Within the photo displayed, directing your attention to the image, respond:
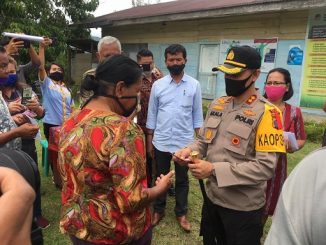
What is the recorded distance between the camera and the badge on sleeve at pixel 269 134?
7.00 feet

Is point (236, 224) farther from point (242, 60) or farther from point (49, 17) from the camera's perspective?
point (49, 17)

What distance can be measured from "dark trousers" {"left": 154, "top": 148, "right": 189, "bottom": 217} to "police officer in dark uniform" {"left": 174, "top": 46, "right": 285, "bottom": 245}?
4.05 ft

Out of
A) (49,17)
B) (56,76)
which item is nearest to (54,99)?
(56,76)

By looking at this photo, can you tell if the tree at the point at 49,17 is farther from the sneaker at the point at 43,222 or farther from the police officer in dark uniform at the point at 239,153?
the police officer in dark uniform at the point at 239,153

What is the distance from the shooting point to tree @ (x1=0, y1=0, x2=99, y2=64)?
438 inches

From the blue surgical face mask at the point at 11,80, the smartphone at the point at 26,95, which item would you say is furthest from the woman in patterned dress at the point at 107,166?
the blue surgical face mask at the point at 11,80

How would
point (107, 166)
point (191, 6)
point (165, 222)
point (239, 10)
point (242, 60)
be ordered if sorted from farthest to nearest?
1. point (191, 6)
2. point (239, 10)
3. point (165, 222)
4. point (242, 60)
5. point (107, 166)

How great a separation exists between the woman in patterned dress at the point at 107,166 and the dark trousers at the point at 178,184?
1748mm

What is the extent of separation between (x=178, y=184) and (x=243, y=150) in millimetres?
1665

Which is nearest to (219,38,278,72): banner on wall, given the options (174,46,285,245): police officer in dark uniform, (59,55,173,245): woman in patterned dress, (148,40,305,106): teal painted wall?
→ (148,40,305,106): teal painted wall

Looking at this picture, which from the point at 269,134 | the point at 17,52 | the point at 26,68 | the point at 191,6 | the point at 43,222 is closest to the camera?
the point at 269,134

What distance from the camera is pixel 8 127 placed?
251cm

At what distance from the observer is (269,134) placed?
214cm

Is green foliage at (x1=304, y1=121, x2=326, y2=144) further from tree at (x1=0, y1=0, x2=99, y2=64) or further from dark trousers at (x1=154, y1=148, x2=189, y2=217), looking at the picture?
tree at (x1=0, y1=0, x2=99, y2=64)
